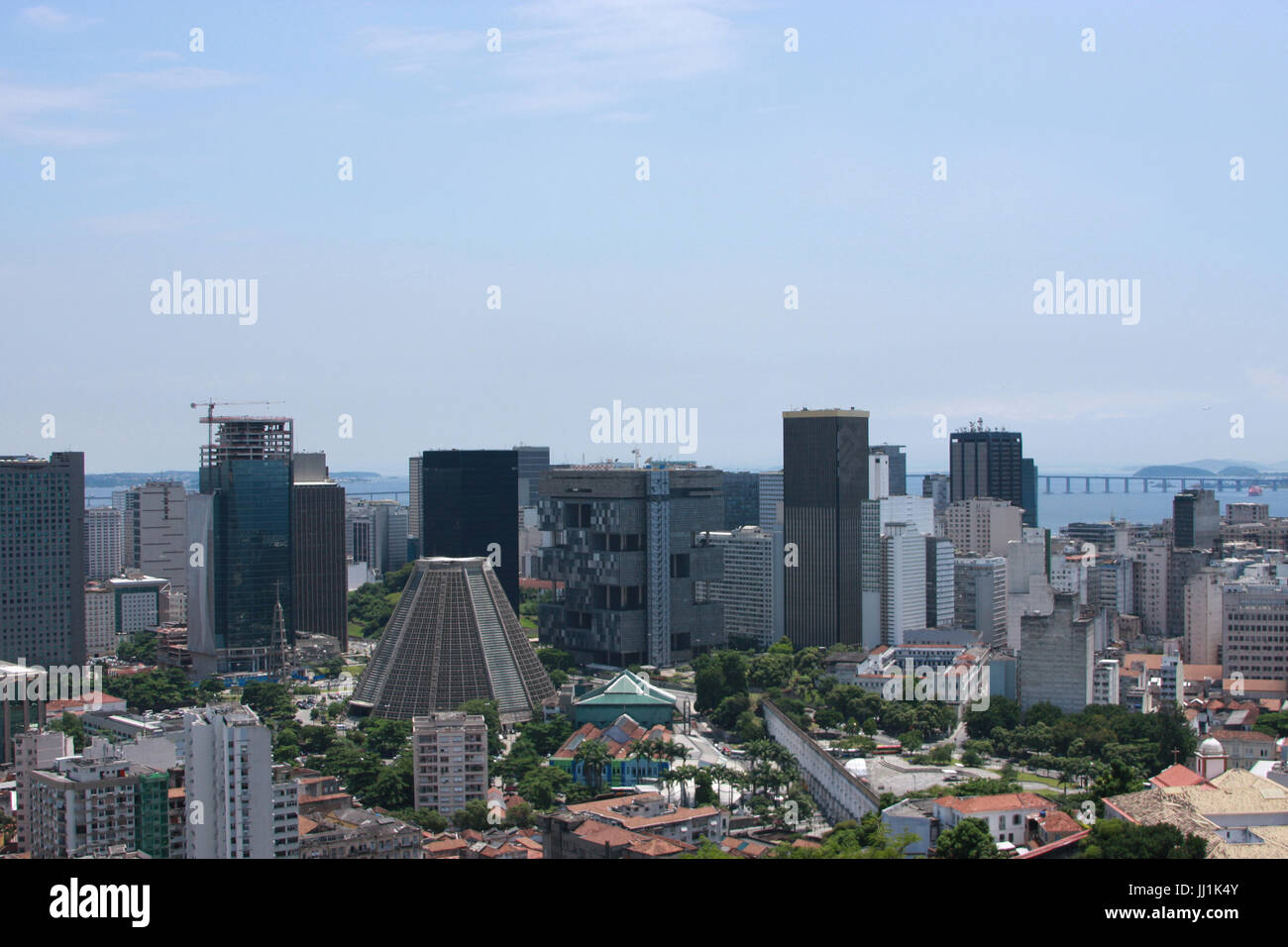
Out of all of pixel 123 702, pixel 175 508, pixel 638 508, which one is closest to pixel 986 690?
pixel 638 508

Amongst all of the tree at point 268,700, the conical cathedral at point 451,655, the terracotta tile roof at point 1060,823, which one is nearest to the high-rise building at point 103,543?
the tree at point 268,700

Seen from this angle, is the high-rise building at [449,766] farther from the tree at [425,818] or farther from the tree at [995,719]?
the tree at [995,719]

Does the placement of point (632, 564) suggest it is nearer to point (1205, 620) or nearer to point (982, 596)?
point (982, 596)

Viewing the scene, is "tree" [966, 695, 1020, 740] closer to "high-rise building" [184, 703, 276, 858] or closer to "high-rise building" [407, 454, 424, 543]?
"high-rise building" [184, 703, 276, 858]

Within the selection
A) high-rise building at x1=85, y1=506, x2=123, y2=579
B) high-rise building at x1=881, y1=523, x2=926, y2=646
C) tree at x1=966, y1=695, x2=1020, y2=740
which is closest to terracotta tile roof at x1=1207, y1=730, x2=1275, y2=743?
tree at x1=966, y1=695, x2=1020, y2=740

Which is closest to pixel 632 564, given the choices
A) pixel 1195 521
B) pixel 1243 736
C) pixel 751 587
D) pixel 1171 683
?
pixel 751 587
